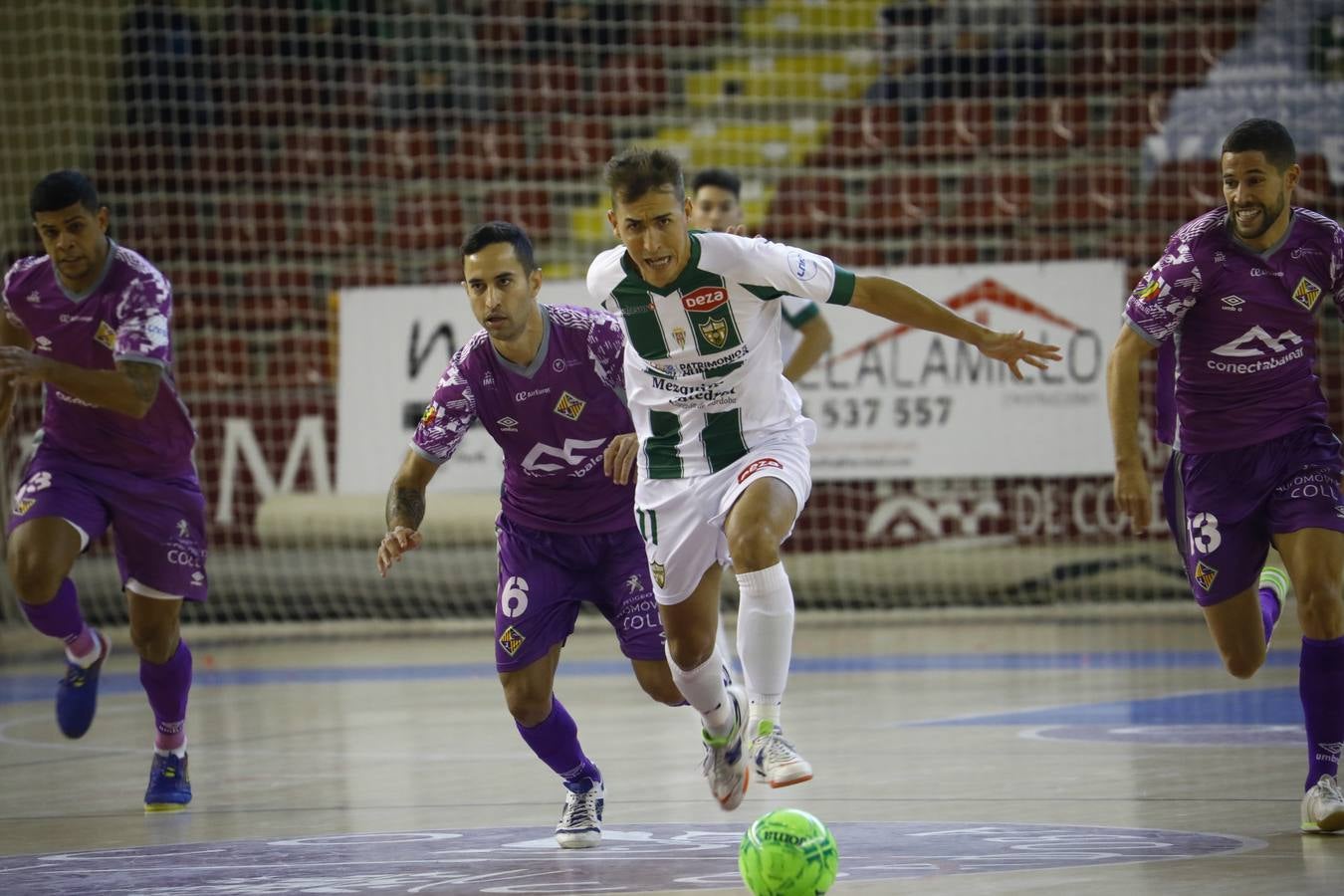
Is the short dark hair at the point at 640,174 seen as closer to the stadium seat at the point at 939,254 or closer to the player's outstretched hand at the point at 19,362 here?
the player's outstretched hand at the point at 19,362

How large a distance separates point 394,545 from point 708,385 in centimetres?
109

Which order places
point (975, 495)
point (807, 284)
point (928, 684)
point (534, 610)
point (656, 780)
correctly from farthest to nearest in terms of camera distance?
point (975, 495) → point (928, 684) → point (656, 780) → point (534, 610) → point (807, 284)

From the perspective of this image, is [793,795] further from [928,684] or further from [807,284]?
[928,684]

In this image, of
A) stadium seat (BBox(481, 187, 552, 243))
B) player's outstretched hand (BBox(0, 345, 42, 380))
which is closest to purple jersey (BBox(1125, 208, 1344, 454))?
player's outstretched hand (BBox(0, 345, 42, 380))

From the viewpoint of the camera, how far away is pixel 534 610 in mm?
6125

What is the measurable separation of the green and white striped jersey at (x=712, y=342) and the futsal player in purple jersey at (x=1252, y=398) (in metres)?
1.11

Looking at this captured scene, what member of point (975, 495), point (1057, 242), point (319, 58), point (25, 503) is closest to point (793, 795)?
point (25, 503)

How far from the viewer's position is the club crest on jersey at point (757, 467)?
5.72m

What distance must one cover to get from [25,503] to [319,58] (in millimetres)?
12559

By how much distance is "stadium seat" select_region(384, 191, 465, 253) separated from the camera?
1825 centimetres

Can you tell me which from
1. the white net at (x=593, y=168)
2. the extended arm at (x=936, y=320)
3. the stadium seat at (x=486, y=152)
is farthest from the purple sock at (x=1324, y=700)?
the stadium seat at (x=486, y=152)

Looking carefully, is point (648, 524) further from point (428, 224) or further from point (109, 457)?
point (428, 224)

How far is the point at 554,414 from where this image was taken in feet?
20.7

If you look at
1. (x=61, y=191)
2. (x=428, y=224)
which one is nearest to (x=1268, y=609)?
(x=61, y=191)
